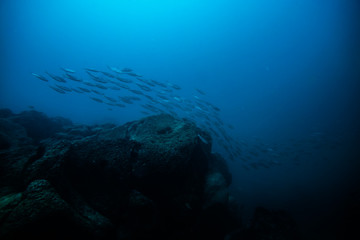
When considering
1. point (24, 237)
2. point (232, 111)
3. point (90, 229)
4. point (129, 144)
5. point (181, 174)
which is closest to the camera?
point (24, 237)

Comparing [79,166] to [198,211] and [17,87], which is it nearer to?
[198,211]

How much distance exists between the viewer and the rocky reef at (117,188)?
252 cm

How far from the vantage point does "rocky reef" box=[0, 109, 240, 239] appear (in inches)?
99.0

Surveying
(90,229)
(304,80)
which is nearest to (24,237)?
(90,229)

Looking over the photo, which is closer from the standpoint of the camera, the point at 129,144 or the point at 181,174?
the point at 181,174

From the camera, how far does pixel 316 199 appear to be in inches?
565

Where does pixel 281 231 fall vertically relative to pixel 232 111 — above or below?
below

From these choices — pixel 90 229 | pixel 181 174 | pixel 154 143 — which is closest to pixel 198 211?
pixel 181 174

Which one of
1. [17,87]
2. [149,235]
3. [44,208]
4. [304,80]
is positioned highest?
[304,80]

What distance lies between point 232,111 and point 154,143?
87.8 m

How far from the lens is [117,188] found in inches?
161

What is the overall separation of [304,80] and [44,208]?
73.7 metres

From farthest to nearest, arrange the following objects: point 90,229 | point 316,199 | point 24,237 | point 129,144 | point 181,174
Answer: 1. point 316,199
2. point 129,144
3. point 181,174
4. point 90,229
5. point 24,237

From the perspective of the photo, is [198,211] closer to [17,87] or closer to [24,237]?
[24,237]
